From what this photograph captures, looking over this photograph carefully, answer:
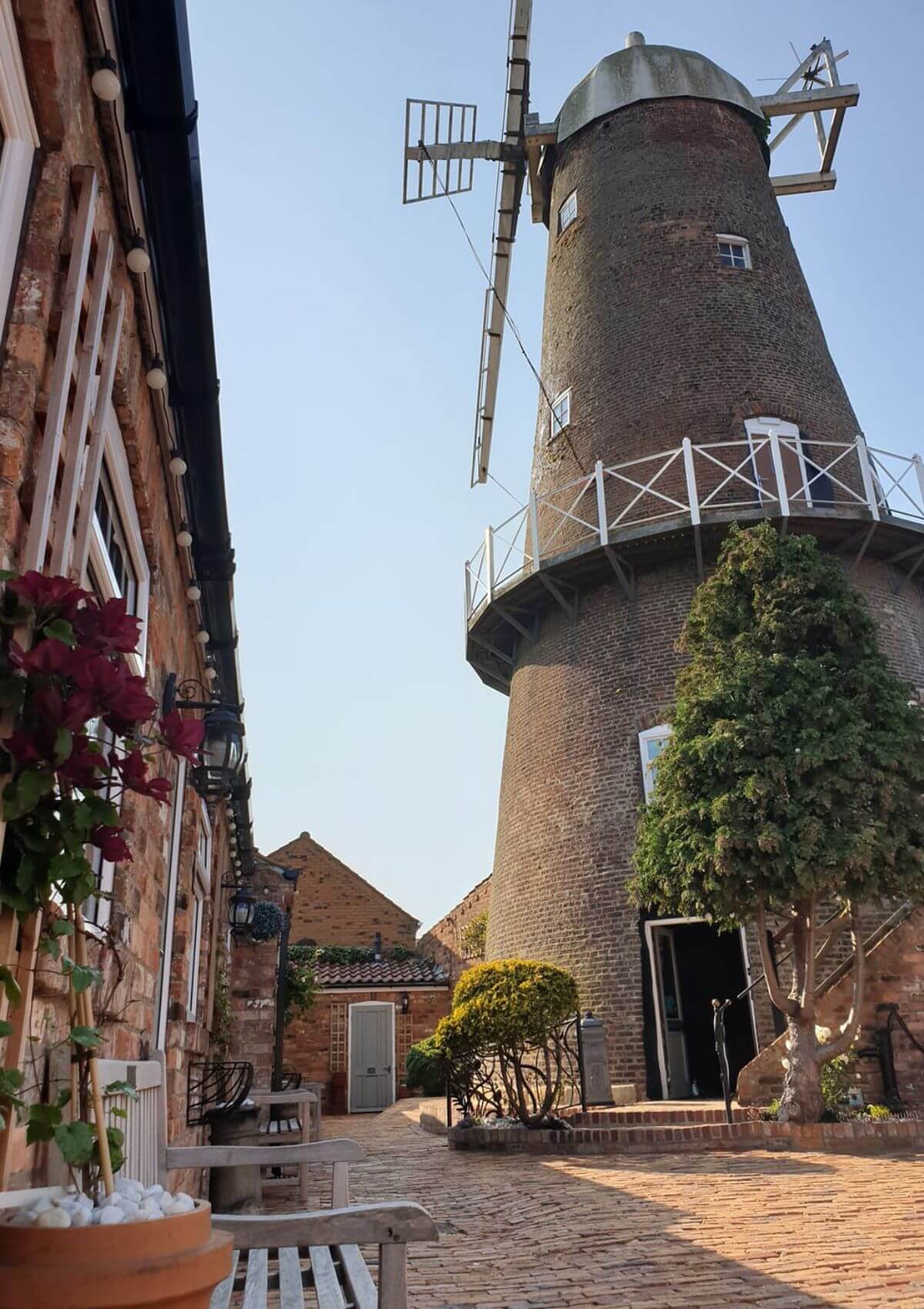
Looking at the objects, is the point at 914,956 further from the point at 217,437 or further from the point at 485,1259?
the point at 217,437

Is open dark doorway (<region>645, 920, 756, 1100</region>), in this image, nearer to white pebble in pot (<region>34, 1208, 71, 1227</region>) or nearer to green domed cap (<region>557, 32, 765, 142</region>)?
white pebble in pot (<region>34, 1208, 71, 1227</region>)

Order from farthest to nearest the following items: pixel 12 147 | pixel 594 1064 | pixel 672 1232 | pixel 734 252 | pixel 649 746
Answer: pixel 734 252 → pixel 649 746 → pixel 594 1064 → pixel 672 1232 → pixel 12 147

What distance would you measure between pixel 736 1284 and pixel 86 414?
14.3 feet

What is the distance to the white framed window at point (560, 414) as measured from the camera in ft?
55.7

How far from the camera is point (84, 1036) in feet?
6.97

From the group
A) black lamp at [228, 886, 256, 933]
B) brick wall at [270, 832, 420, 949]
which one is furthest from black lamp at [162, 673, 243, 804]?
brick wall at [270, 832, 420, 949]

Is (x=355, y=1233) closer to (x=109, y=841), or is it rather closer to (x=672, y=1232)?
(x=109, y=841)

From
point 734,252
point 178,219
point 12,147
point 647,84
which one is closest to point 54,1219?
point 12,147

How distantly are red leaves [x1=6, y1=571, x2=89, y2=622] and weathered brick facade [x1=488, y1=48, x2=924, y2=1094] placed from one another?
32.9 ft

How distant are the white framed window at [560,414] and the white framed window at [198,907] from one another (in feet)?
33.7

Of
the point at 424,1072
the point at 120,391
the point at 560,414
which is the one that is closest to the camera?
the point at 120,391

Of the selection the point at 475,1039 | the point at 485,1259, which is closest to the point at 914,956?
the point at 475,1039

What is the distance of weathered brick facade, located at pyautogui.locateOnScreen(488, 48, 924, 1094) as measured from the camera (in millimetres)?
13398

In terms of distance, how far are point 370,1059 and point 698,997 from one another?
1083cm
